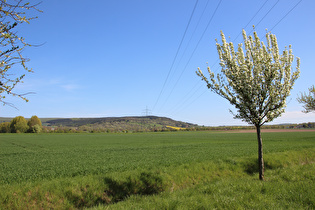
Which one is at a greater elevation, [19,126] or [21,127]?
[19,126]

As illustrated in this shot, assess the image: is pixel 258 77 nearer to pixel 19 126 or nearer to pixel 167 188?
pixel 167 188

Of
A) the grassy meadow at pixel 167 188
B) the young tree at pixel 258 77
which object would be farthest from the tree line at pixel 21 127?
the young tree at pixel 258 77

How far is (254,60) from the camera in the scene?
11.2 metres

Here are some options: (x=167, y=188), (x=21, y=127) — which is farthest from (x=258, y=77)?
(x=21, y=127)

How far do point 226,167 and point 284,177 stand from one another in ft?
20.4

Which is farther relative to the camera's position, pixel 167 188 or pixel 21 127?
pixel 21 127

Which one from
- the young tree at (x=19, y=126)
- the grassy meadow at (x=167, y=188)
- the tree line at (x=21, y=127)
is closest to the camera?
the grassy meadow at (x=167, y=188)

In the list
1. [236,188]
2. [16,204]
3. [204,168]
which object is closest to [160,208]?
[236,188]

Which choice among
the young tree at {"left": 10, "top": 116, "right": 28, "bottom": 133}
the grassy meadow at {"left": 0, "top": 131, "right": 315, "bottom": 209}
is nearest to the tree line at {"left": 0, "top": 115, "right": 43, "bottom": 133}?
the young tree at {"left": 10, "top": 116, "right": 28, "bottom": 133}

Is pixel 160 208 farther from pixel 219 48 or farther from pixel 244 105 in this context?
pixel 219 48

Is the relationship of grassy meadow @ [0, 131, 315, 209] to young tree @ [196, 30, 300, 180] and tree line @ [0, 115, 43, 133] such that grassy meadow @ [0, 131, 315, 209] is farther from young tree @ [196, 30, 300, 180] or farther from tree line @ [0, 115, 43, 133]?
tree line @ [0, 115, 43, 133]

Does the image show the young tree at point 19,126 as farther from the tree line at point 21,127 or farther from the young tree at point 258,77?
the young tree at point 258,77

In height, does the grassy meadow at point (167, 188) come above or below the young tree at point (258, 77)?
below

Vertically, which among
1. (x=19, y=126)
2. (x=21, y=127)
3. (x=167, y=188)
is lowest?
(x=167, y=188)
